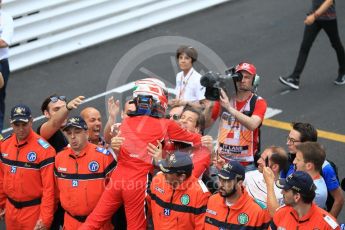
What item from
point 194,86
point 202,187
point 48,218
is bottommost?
point 48,218

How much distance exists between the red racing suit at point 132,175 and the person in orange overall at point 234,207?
2.76 ft

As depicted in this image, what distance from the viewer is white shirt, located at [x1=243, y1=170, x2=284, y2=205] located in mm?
7152

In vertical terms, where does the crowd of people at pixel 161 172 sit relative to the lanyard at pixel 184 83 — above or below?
below

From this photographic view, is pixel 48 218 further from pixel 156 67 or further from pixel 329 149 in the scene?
pixel 156 67

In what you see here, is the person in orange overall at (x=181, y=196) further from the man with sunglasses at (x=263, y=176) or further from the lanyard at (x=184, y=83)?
the lanyard at (x=184, y=83)

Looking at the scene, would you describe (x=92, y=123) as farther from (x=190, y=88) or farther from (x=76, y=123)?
(x=190, y=88)

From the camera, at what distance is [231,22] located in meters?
15.8

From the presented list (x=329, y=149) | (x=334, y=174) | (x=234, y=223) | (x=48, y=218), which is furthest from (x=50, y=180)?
(x=329, y=149)

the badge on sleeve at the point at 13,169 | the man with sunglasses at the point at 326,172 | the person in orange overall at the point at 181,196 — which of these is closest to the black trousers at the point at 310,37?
the man with sunglasses at the point at 326,172

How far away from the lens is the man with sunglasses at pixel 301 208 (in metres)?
6.20

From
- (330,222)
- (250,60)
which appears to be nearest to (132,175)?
(330,222)

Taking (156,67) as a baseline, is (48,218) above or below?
below

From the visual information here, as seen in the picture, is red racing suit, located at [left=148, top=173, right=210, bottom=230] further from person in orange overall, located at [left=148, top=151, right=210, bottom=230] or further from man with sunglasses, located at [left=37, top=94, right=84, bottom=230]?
man with sunglasses, located at [left=37, top=94, right=84, bottom=230]

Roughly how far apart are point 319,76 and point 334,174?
6.05 meters
